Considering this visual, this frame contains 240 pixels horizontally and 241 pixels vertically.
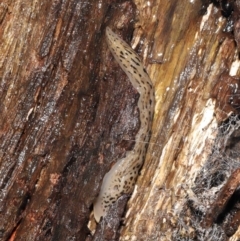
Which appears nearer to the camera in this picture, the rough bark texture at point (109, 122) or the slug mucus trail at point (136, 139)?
the rough bark texture at point (109, 122)

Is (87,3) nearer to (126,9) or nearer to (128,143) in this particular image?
(126,9)

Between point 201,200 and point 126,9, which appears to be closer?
point 201,200

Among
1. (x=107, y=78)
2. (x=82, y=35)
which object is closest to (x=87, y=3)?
(x=82, y=35)

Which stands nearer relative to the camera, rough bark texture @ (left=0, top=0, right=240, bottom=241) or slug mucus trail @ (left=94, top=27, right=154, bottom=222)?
rough bark texture @ (left=0, top=0, right=240, bottom=241)
